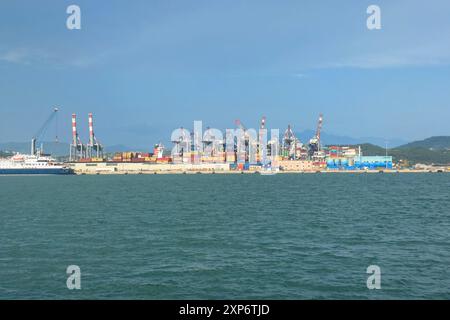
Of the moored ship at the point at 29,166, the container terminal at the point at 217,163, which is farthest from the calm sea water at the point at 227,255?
the container terminal at the point at 217,163

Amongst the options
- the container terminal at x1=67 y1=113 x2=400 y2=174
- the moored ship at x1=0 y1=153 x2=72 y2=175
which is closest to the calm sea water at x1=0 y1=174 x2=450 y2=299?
the moored ship at x1=0 y1=153 x2=72 y2=175

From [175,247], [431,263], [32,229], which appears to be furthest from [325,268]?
[32,229]

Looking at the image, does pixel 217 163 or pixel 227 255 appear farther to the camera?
pixel 217 163

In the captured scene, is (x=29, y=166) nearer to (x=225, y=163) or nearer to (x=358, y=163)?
(x=225, y=163)

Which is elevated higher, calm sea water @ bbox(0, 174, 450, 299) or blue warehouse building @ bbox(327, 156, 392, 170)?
blue warehouse building @ bbox(327, 156, 392, 170)

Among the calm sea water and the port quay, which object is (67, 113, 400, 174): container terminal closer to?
the port quay

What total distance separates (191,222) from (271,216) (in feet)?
22.0

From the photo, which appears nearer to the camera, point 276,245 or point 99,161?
point 276,245

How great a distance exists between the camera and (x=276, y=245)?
20.9 m

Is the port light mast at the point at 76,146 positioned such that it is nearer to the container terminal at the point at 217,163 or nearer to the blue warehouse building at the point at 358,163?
the container terminal at the point at 217,163

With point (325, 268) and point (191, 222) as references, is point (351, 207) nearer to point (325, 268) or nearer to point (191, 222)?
A: point (191, 222)

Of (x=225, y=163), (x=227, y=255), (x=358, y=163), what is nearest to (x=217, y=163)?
(x=225, y=163)

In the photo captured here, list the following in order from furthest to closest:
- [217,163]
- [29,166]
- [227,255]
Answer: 1. [217,163]
2. [29,166]
3. [227,255]
